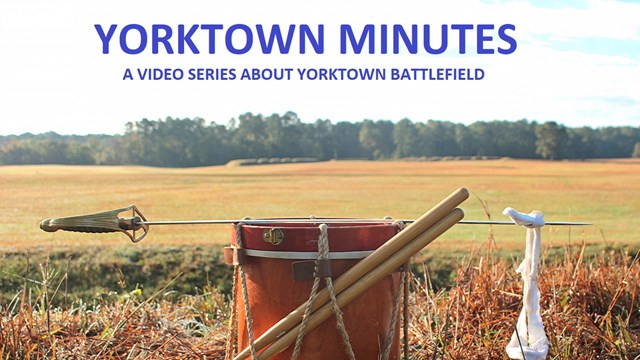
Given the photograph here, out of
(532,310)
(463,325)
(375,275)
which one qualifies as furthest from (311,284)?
(463,325)

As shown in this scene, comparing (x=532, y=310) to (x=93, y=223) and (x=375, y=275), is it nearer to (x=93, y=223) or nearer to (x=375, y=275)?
(x=375, y=275)

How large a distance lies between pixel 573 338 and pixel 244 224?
2327 mm

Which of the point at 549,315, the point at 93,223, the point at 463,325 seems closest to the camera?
the point at 93,223

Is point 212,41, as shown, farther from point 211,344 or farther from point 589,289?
point 589,289

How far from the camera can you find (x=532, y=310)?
355cm

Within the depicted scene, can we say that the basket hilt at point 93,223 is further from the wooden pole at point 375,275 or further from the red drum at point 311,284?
the wooden pole at point 375,275

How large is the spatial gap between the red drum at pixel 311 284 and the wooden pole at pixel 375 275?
8 centimetres

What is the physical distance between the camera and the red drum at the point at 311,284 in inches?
125

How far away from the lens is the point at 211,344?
14.9ft

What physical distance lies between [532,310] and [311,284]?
1.22m

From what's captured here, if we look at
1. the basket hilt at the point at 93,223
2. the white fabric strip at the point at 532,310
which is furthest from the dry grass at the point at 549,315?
the basket hilt at the point at 93,223

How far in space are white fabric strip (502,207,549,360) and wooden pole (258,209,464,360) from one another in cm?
54

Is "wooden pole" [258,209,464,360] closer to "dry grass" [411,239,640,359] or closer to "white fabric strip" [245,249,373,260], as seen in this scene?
"white fabric strip" [245,249,373,260]

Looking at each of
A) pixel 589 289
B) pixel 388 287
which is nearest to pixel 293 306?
pixel 388 287
